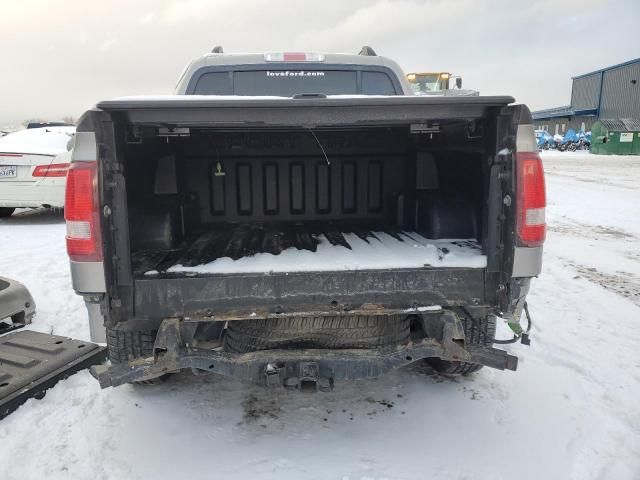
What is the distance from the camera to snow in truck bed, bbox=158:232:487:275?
8.54 feet

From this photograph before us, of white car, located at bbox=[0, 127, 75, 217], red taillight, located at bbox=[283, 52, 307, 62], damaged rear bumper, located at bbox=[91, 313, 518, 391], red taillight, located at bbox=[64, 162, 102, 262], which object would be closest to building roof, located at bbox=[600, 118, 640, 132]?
white car, located at bbox=[0, 127, 75, 217]

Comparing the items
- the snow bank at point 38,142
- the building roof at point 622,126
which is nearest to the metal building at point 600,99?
the building roof at point 622,126

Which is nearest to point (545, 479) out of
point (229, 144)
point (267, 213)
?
point (267, 213)

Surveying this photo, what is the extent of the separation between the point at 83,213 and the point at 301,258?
114cm

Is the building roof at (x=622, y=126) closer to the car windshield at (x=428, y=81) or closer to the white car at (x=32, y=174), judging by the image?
the car windshield at (x=428, y=81)

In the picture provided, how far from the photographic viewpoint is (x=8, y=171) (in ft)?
27.1

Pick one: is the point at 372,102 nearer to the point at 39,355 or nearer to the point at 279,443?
the point at 279,443

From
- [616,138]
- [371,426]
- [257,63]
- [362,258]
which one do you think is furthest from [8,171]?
[616,138]

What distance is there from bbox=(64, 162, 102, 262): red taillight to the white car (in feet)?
22.4

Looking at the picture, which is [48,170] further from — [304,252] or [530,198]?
[530,198]

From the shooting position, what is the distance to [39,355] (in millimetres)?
3539

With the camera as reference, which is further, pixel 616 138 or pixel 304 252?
pixel 616 138

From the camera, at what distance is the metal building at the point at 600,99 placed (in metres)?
43.1

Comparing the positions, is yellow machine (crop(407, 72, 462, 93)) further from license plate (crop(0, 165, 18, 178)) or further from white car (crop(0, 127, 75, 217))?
license plate (crop(0, 165, 18, 178))
